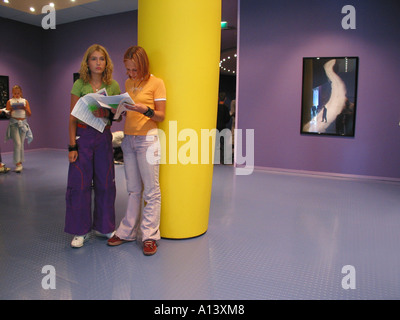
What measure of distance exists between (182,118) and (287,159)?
3875mm

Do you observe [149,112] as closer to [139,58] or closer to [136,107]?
[136,107]

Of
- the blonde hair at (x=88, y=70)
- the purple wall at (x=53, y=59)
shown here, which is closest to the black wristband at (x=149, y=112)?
the blonde hair at (x=88, y=70)

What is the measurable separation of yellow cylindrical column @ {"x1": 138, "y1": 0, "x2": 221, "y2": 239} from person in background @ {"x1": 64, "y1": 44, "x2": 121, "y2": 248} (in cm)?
40

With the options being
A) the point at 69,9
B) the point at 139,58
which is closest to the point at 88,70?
the point at 139,58

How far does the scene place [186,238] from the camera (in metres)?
2.92

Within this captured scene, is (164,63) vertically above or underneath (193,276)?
above

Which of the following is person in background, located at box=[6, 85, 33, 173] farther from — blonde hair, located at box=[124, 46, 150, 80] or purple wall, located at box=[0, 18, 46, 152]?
blonde hair, located at box=[124, 46, 150, 80]

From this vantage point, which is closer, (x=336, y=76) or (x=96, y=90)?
(x=96, y=90)

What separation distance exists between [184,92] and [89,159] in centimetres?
92

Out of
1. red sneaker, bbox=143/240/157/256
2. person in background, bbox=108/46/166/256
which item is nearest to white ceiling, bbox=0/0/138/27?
person in background, bbox=108/46/166/256

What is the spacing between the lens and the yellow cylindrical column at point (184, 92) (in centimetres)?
264

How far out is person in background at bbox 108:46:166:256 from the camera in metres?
2.51

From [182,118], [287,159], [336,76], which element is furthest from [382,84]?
[182,118]
